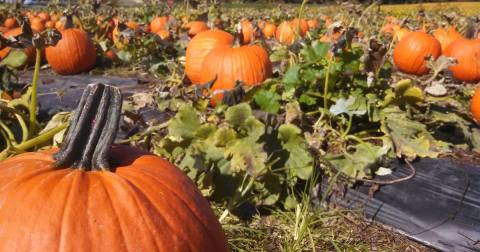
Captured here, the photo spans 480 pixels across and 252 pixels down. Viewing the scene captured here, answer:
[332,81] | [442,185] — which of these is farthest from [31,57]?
[442,185]

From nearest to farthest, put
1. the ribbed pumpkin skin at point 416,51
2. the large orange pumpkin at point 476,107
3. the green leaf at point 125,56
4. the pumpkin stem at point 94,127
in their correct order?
the pumpkin stem at point 94,127, the large orange pumpkin at point 476,107, the ribbed pumpkin skin at point 416,51, the green leaf at point 125,56

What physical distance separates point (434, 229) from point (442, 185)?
13.3 inches

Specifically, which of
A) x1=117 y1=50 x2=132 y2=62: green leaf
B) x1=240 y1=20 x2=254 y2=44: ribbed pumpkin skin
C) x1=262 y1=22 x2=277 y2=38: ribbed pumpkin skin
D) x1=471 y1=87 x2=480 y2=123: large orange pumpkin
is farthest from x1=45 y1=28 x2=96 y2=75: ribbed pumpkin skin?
x1=471 y1=87 x2=480 y2=123: large orange pumpkin

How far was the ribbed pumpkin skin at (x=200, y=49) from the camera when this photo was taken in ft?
15.0

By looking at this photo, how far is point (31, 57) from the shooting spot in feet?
22.1

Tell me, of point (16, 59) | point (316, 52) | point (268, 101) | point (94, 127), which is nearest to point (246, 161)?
point (268, 101)

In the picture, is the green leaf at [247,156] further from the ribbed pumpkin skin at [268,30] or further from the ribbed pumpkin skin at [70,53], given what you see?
the ribbed pumpkin skin at [268,30]

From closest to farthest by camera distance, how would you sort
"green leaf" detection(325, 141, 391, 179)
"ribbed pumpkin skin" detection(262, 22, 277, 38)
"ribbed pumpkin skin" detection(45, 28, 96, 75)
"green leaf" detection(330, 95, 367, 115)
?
1. "green leaf" detection(325, 141, 391, 179)
2. "green leaf" detection(330, 95, 367, 115)
3. "ribbed pumpkin skin" detection(45, 28, 96, 75)
4. "ribbed pumpkin skin" detection(262, 22, 277, 38)

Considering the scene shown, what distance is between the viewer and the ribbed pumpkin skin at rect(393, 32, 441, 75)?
5.84 metres

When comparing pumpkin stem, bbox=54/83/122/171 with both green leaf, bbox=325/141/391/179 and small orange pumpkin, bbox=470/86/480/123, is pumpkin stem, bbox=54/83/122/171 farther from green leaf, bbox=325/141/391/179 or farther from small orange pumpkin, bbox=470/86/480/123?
small orange pumpkin, bbox=470/86/480/123

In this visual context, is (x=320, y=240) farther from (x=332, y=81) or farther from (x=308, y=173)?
(x=332, y=81)

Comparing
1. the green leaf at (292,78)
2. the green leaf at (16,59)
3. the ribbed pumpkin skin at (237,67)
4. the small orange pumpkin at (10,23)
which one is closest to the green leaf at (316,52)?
the green leaf at (292,78)

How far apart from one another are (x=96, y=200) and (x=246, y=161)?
1.43 meters

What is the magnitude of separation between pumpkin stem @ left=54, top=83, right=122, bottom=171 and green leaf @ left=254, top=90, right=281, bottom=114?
2011mm
